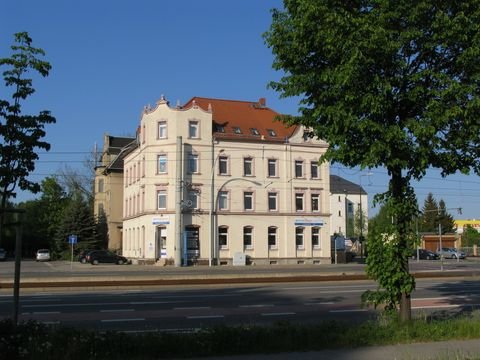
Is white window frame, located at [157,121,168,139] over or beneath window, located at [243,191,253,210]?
over

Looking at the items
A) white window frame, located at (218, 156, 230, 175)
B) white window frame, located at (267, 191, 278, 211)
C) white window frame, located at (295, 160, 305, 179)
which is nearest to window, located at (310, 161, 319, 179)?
white window frame, located at (295, 160, 305, 179)

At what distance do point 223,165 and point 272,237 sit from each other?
8.67 meters

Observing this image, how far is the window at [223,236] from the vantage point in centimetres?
5622

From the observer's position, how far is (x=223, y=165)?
5762 cm

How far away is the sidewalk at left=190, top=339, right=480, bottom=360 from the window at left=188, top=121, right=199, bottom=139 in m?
47.8

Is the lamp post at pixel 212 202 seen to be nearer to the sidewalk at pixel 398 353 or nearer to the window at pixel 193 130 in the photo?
the window at pixel 193 130

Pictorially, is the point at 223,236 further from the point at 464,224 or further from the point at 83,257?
the point at 464,224

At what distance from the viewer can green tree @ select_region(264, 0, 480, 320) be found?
30.2ft

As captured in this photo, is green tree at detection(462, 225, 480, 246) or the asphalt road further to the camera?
green tree at detection(462, 225, 480, 246)

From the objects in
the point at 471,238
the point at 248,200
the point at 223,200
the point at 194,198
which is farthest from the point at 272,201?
the point at 471,238

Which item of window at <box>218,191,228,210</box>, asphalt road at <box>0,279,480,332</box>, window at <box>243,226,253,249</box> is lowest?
asphalt road at <box>0,279,480,332</box>

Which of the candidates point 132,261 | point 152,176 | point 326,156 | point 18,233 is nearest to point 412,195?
point 326,156

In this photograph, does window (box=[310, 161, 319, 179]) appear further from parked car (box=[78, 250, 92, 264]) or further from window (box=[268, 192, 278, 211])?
parked car (box=[78, 250, 92, 264])

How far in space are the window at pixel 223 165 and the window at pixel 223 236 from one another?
5.42 metres
